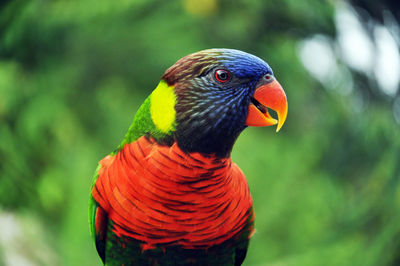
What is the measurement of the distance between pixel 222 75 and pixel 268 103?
123 mm

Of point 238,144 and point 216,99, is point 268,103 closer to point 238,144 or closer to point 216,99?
point 216,99

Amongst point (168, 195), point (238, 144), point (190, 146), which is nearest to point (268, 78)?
point (190, 146)

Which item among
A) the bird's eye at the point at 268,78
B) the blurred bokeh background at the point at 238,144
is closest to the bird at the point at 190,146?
the bird's eye at the point at 268,78

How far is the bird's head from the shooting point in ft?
2.69

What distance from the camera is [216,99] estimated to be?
0.84 m

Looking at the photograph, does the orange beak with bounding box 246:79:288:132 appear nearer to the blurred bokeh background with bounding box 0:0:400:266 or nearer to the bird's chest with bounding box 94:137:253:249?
the bird's chest with bounding box 94:137:253:249

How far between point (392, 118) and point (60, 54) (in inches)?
95.8

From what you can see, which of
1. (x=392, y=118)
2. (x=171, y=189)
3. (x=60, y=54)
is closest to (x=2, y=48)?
(x=60, y=54)

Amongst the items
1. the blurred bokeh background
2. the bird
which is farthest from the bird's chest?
the blurred bokeh background

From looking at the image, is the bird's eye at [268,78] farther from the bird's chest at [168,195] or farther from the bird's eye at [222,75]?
the bird's chest at [168,195]

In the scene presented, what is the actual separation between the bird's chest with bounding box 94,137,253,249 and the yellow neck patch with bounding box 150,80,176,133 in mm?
50

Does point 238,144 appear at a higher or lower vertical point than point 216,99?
higher

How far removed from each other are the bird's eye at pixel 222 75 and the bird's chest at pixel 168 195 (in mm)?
181

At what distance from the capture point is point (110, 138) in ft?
10.1
